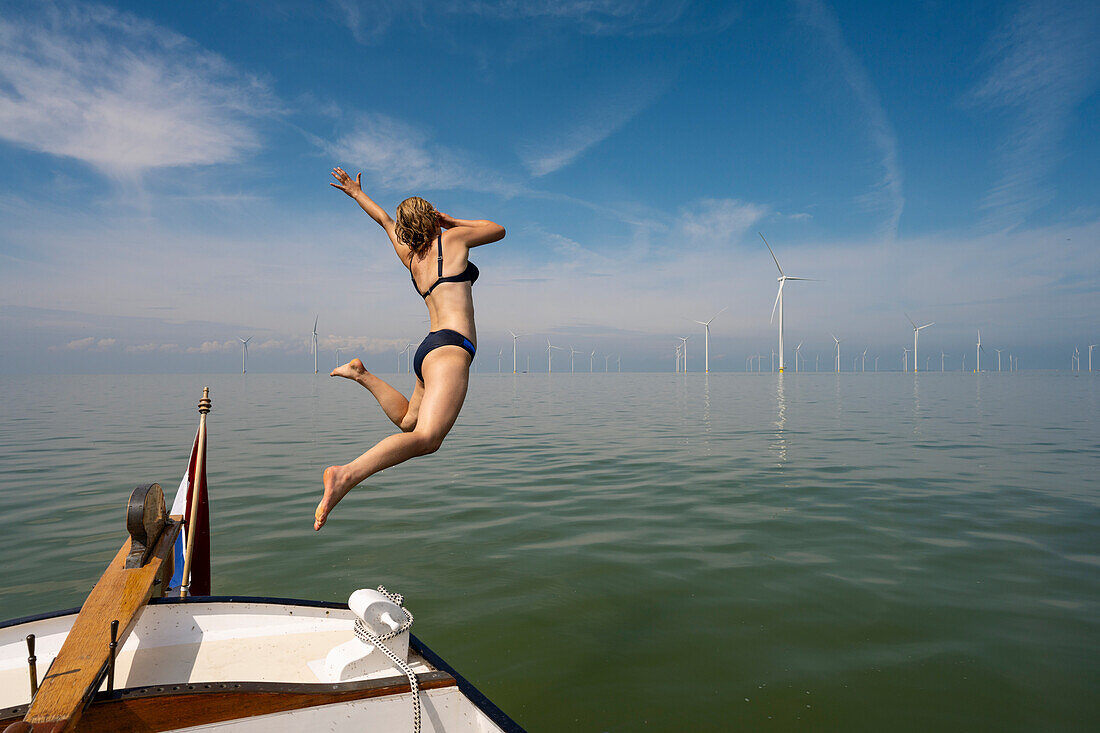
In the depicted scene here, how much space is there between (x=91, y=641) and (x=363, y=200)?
3.39 m

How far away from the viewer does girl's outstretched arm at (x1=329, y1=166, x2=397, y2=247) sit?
15.3ft

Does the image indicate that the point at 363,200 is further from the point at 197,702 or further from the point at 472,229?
the point at 197,702

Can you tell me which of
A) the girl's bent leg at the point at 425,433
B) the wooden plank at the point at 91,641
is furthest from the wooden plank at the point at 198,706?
the girl's bent leg at the point at 425,433

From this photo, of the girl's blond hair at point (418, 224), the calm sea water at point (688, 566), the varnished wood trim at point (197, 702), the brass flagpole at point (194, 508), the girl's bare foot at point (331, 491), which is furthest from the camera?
the brass flagpole at point (194, 508)

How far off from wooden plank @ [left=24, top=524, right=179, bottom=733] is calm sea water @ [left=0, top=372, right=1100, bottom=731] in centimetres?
302

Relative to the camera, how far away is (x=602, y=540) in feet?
33.1

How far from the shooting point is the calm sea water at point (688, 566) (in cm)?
564

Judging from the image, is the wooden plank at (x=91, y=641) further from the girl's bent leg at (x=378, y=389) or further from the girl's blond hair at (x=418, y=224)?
the girl's blond hair at (x=418, y=224)

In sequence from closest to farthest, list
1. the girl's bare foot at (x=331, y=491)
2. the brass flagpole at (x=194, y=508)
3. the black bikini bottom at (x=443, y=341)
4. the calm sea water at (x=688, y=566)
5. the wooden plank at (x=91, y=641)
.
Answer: the wooden plank at (x=91, y=641) < the girl's bare foot at (x=331, y=491) < the black bikini bottom at (x=443, y=341) < the calm sea water at (x=688, y=566) < the brass flagpole at (x=194, y=508)

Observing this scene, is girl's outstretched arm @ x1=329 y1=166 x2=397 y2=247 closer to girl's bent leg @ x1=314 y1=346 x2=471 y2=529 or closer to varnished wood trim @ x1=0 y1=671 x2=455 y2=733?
girl's bent leg @ x1=314 y1=346 x2=471 y2=529

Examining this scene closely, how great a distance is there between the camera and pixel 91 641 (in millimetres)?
3734

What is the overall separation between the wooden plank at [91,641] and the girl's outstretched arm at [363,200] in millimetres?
3078

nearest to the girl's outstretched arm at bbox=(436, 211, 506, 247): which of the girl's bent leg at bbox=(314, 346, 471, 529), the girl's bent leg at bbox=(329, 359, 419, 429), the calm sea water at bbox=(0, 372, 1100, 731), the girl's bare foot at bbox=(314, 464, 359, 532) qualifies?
the girl's bent leg at bbox=(314, 346, 471, 529)

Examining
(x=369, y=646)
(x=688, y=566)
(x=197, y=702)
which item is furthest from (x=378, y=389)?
(x=688, y=566)
